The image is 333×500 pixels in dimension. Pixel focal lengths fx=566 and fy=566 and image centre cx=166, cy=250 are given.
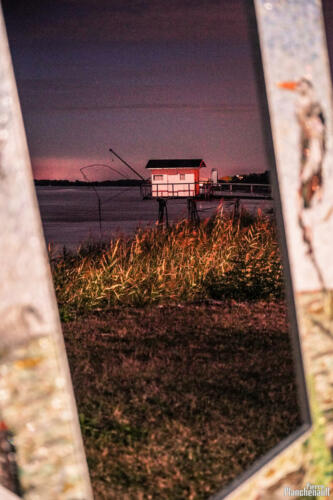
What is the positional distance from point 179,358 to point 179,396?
984 millimetres

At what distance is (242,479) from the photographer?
2107 mm

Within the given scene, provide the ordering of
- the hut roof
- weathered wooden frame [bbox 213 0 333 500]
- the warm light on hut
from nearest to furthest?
weathered wooden frame [bbox 213 0 333 500] → the warm light on hut → the hut roof

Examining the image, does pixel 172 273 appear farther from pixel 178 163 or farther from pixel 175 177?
pixel 178 163

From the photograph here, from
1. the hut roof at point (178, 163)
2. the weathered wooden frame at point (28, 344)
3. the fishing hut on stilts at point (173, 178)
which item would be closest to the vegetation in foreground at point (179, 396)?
the weathered wooden frame at point (28, 344)

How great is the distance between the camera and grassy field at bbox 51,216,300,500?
12.0ft

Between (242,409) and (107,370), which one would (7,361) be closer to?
(242,409)

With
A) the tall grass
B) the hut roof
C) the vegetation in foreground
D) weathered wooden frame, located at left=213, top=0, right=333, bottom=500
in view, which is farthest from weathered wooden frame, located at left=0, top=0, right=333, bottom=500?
the hut roof

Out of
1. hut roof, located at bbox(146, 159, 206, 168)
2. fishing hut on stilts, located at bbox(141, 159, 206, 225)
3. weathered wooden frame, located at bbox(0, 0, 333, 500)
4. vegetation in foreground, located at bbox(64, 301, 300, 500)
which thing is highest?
hut roof, located at bbox(146, 159, 206, 168)

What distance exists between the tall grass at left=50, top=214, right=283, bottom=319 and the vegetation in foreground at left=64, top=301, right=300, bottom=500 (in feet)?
1.96

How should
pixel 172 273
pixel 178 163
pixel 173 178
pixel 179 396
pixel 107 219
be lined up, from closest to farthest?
1. pixel 179 396
2. pixel 172 273
3. pixel 173 178
4. pixel 178 163
5. pixel 107 219

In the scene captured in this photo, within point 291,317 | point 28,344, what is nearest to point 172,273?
point 291,317

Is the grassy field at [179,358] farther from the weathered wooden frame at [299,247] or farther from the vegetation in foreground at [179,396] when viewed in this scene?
the weathered wooden frame at [299,247]

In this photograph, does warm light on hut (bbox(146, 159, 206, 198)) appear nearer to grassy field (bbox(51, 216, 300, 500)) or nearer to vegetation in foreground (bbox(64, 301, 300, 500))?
grassy field (bbox(51, 216, 300, 500))

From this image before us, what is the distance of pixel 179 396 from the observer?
457 centimetres
